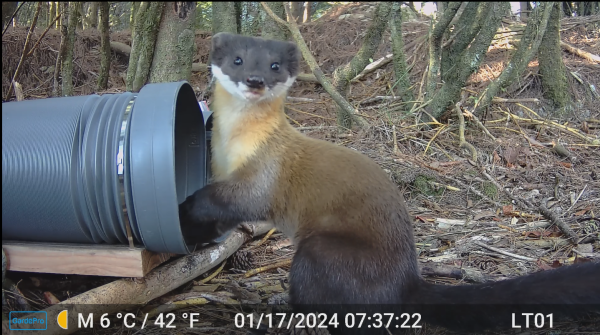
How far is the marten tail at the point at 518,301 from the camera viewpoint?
2.12m

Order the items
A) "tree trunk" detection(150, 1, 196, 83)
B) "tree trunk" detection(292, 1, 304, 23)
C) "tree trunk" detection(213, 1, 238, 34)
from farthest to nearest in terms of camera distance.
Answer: "tree trunk" detection(150, 1, 196, 83) → "tree trunk" detection(213, 1, 238, 34) → "tree trunk" detection(292, 1, 304, 23)

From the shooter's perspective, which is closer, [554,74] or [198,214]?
[198,214]

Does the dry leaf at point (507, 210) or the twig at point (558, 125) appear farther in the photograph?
the twig at point (558, 125)

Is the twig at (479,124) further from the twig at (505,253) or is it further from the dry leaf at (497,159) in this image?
the twig at (505,253)

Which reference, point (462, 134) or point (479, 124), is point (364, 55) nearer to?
point (462, 134)

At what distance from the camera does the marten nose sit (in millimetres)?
2518

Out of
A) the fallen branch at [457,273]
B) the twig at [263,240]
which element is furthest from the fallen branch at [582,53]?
the twig at [263,240]

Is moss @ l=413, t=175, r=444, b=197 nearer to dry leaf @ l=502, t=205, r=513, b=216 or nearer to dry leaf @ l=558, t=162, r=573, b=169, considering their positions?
dry leaf @ l=502, t=205, r=513, b=216

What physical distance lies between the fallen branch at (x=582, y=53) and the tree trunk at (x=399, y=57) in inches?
101

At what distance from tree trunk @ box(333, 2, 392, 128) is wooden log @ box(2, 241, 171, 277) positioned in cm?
289

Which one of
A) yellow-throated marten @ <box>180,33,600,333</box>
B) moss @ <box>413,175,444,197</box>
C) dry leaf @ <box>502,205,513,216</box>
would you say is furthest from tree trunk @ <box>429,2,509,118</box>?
yellow-throated marten @ <box>180,33,600,333</box>

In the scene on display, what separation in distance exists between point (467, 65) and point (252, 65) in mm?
2568

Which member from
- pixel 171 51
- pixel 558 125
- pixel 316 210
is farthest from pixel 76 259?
pixel 558 125

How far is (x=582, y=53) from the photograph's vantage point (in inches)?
250
